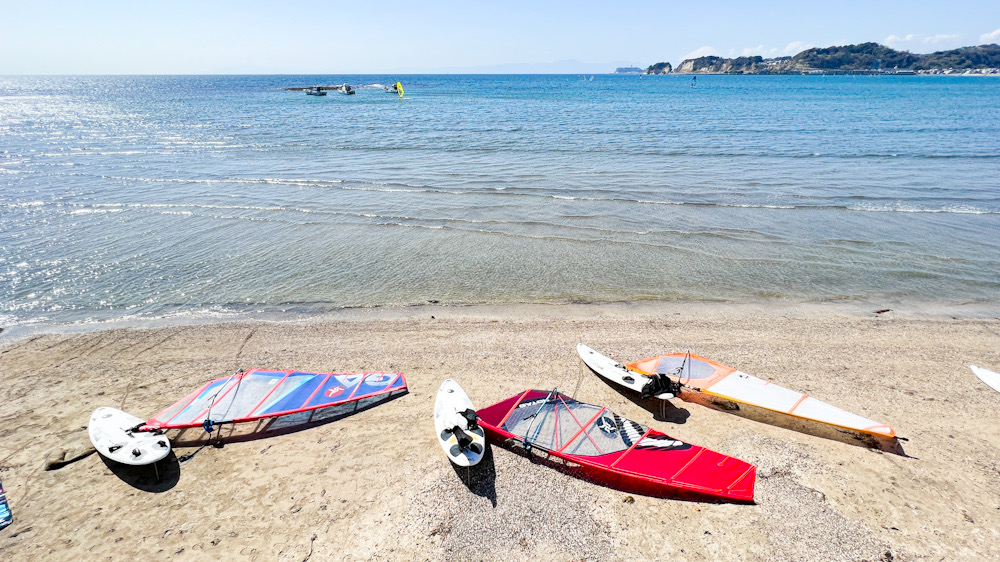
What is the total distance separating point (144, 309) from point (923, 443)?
71.3 feet

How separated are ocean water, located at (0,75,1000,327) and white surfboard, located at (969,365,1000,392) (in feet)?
14.9

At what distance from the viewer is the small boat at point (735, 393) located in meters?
10.3

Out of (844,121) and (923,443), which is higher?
(844,121)

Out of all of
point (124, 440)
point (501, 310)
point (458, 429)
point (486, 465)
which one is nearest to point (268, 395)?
point (124, 440)

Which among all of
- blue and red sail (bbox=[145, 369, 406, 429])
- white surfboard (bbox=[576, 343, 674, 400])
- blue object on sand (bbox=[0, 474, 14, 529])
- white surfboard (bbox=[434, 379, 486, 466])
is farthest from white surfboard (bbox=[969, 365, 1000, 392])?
blue object on sand (bbox=[0, 474, 14, 529])

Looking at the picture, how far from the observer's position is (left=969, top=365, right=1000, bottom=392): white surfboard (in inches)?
467

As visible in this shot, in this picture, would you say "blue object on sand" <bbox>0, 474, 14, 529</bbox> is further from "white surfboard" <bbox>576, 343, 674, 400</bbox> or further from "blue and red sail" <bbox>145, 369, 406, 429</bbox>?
"white surfboard" <bbox>576, 343, 674, 400</bbox>

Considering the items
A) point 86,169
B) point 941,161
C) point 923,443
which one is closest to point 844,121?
point 941,161

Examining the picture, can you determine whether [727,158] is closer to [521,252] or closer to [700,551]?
[521,252]

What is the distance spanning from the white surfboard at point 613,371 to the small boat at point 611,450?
142 centimetres

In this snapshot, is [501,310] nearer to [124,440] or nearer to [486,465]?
[486,465]

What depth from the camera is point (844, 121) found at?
5581cm

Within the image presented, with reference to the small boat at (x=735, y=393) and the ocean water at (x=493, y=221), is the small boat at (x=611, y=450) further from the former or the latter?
the ocean water at (x=493, y=221)

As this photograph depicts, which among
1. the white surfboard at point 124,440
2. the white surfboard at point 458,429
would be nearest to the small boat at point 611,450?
the white surfboard at point 458,429
